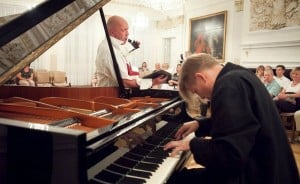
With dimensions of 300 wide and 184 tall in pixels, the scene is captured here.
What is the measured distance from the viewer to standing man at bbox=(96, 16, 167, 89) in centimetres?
288

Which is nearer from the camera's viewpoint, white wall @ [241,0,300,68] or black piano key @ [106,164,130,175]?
black piano key @ [106,164,130,175]

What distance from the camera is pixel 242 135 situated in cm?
127

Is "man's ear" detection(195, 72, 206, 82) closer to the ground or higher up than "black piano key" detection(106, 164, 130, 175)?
higher up

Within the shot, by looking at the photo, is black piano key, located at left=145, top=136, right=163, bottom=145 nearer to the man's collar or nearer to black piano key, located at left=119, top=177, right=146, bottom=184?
black piano key, located at left=119, top=177, right=146, bottom=184

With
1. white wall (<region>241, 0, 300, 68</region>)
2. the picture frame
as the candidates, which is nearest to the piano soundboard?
white wall (<region>241, 0, 300, 68</region>)

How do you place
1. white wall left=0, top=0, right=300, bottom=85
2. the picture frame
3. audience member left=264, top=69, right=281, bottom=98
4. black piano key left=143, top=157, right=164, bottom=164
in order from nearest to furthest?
black piano key left=143, top=157, right=164, bottom=164
audience member left=264, top=69, right=281, bottom=98
white wall left=0, top=0, right=300, bottom=85
the picture frame

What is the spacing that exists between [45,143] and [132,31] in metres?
12.5

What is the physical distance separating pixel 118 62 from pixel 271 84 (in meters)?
4.56

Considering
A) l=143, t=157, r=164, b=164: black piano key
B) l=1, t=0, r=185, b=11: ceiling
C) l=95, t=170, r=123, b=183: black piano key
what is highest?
l=1, t=0, r=185, b=11: ceiling

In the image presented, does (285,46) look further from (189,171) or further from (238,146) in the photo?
(238,146)

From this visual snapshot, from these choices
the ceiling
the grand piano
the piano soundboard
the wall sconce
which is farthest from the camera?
the ceiling

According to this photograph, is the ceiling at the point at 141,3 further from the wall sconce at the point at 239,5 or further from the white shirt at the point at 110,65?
the white shirt at the point at 110,65

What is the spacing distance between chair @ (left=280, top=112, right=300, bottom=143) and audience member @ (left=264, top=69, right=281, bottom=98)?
0.56 m

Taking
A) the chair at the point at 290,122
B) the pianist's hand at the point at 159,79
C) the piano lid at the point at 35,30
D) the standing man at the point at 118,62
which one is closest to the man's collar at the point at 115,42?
the standing man at the point at 118,62
